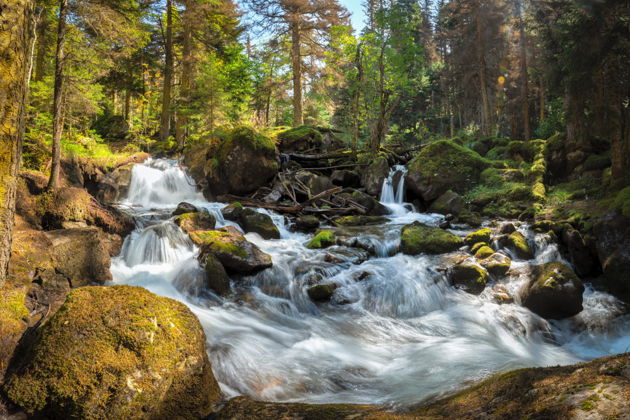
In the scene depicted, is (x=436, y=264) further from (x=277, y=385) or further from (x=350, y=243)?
(x=277, y=385)

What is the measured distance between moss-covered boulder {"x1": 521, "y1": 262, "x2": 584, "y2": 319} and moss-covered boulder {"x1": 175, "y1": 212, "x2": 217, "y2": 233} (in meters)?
7.86

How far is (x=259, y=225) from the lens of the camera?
35.8ft

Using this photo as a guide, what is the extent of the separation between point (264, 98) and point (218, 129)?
12190 millimetres

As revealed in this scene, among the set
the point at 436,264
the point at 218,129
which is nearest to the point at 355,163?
the point at 218,129

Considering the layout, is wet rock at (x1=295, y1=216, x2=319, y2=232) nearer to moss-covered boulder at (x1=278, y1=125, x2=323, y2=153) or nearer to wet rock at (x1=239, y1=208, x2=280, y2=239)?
wet rock at (x1=239, y1=208, x2=280, y2=239)

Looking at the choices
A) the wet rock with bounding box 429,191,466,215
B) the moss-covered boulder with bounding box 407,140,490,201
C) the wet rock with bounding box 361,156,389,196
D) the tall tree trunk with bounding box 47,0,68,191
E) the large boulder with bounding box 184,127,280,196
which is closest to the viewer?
the tall tree trunk with bounding box 47,0,68,191

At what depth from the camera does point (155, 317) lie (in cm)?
331

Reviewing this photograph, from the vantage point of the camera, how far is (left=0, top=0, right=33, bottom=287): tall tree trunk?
10.2ft

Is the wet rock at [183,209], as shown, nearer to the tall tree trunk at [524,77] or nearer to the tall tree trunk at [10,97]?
the tall tree trunk at [10,97]

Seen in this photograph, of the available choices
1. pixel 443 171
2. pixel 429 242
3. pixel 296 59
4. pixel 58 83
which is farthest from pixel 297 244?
pixel 296 59

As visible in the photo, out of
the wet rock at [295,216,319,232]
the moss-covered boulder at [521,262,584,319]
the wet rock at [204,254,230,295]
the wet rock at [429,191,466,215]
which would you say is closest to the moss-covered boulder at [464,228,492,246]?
the moss-covered boulder at [521,262,584,319]

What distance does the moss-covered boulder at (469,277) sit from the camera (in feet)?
24.8

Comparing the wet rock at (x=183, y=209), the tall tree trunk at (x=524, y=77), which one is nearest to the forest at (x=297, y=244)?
the tall tree trunk at (x=524, y=77)

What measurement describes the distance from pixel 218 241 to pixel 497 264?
20.8 feet
